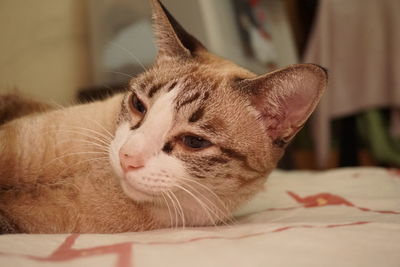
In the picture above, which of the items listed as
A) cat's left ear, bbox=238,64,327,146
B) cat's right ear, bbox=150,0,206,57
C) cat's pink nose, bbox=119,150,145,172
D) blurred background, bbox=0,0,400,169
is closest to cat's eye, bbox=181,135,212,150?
cat's pink nose, bbox=119,150,145,172

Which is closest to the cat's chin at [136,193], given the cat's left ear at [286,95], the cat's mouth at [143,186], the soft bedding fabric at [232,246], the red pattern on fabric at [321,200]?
the cat's mouth at [143,186]

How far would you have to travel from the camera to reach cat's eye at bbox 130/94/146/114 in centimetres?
133

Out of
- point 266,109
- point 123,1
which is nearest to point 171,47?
point 266,109

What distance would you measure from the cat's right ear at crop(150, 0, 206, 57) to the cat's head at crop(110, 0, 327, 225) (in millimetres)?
11

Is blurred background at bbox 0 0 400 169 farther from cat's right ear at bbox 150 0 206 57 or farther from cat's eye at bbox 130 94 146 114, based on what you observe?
cat's eye at bbox 130 94 146 114

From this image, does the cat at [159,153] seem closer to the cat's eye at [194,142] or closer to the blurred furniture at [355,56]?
the cat's eye at [194,142]

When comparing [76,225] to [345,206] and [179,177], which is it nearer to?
[179,177]

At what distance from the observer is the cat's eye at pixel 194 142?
3.98 ft

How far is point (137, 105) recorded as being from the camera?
135cm

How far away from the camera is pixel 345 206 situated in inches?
64.7

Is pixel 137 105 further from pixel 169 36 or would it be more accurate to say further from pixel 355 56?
pixel 355 56

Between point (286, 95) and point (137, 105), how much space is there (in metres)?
0.55

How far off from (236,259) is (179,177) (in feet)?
1.23

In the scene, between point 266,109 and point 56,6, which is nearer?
point 266,109
